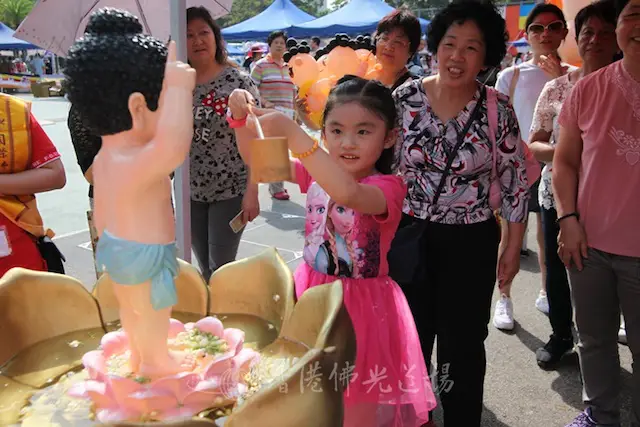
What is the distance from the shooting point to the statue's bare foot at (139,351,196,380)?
1.00 metres

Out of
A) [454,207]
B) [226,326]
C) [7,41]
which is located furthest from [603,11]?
[7,41]

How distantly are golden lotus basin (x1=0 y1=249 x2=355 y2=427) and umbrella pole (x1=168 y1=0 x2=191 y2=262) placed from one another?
0.62m

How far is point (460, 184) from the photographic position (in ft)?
6.00

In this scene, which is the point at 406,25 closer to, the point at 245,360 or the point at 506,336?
the point at 506,336

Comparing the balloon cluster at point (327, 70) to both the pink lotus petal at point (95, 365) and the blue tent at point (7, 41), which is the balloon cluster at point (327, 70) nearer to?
the pink lotus petal at point (95, 365)

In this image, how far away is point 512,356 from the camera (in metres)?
2.84

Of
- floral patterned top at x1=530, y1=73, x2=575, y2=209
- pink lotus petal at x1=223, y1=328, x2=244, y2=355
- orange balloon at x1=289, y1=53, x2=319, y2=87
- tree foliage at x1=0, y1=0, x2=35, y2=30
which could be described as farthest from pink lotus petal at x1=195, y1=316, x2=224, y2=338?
tree foliage at x1=0, y1=0, x2=35, y2=30

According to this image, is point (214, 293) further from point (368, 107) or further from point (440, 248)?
point (440, 248)

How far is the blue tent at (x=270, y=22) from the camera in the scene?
1286 centimetres

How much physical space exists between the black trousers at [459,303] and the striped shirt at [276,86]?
3922 mm

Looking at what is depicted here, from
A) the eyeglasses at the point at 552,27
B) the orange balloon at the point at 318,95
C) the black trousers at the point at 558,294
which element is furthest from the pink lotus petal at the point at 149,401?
the eyeglasses at the point at 552,27

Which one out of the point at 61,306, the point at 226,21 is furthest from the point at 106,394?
the point at 226,21

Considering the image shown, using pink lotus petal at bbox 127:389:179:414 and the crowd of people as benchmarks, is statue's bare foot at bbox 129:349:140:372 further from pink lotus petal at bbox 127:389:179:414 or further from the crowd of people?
the crowd of people

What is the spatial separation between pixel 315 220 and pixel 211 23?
49.2 inches
